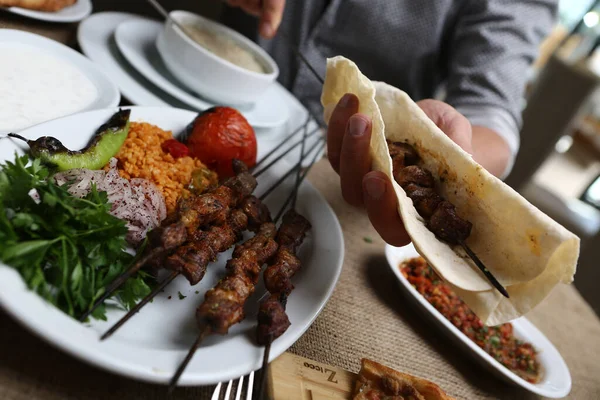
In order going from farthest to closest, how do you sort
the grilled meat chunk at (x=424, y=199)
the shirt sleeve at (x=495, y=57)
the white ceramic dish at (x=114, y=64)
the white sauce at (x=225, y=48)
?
1. the shirt sleeve at (x=495, y=57)
2. the white sauce at (x=225, y=48)
3. the white ceramic dish at (x=114, y=64)
4. the grilled meat chunk at (x=424, y=199)

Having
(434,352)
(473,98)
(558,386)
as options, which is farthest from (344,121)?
(473,98)

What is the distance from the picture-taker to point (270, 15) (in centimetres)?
287

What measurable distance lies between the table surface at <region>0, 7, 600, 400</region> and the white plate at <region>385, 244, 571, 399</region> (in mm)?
101

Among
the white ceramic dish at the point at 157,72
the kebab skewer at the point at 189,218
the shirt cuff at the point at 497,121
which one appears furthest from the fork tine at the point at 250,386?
the shirt cuff at the point at 497,121

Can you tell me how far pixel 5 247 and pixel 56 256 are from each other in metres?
0.14

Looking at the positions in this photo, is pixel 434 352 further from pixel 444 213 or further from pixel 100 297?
pixel 100 297

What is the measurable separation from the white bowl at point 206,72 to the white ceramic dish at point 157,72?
0.07 meters

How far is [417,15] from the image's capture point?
3.41 metres

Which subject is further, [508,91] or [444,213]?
[508,91]

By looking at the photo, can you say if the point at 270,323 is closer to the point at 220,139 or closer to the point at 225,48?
the point at 220,139

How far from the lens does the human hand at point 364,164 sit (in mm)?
1646

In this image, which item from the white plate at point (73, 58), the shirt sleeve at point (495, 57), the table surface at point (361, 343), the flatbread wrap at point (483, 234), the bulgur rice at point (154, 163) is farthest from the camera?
the shirt sleeve at point (495, 57)

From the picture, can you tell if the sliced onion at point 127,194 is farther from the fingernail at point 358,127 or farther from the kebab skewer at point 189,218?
the fingernail at point 358,127

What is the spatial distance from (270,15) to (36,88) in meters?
1.57
